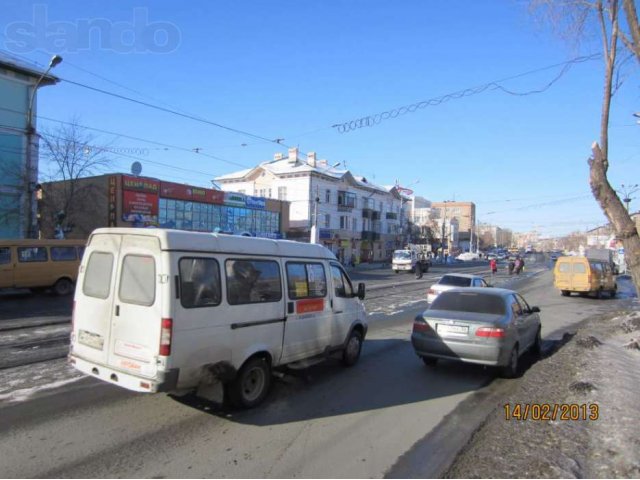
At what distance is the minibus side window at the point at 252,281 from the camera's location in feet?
18.0

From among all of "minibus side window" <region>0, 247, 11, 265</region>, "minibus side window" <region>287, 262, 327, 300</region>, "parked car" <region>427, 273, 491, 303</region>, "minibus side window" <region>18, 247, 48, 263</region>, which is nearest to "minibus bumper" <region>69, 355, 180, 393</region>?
"minibus side window" <region>287, 262, 327, 300</region>

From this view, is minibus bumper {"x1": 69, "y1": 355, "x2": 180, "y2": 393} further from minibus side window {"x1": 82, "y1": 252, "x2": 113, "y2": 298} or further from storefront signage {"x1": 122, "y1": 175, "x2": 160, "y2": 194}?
storefront signage {"x1": 122, "y1": 175, "x2": 160, "y2": 194}

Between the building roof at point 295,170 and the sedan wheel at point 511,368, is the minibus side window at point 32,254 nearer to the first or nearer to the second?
the sedan wheel at point 511,368

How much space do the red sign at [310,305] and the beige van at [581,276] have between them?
2145cm

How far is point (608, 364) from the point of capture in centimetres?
730

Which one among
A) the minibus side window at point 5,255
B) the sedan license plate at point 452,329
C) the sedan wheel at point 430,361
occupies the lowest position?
the sedan wheel at point 430,361

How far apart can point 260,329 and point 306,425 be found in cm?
129

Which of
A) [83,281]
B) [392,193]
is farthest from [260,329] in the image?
[392,193]

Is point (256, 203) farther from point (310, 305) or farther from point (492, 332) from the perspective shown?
point (492, 332)

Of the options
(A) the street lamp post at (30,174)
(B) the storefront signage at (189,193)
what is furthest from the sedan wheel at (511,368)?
(B) the storefront signage at (189,193)

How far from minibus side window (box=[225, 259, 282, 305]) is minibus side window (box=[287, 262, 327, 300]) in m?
0.29

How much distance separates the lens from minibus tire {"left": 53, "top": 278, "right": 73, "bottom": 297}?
17188 millimetres
